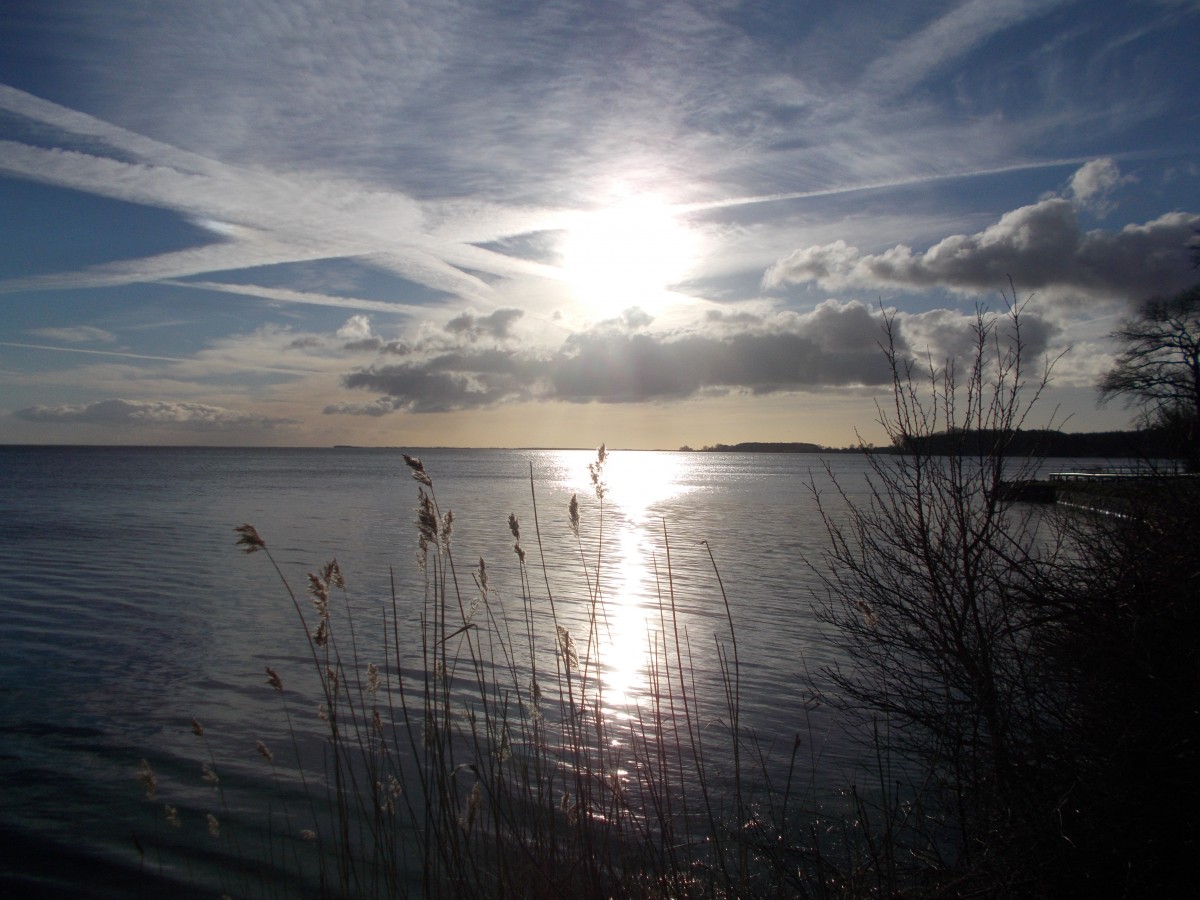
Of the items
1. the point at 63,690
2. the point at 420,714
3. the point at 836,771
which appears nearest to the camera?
the point at 836,771

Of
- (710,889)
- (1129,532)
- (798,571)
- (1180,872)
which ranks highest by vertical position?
(1129,532)

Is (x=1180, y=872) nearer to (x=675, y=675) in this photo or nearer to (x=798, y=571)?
(x=675, y=675)

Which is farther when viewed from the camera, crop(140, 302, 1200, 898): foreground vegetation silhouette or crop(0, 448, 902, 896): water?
crop(0, 448, 902, 896): water

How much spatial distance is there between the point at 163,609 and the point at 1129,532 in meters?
16.8

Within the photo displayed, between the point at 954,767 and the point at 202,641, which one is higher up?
the point at 954,767

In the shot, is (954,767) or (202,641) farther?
(202,641)

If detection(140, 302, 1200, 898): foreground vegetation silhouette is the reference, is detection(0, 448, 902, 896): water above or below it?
below

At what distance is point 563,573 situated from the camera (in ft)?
71.7

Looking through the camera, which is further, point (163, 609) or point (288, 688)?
point (163, 609)

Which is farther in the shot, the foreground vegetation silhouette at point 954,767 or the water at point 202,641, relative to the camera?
the water at point 202,641

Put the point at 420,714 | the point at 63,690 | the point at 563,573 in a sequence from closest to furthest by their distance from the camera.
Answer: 1. the point at 420,714
2. the point at 63,690
3. the point at 563,573

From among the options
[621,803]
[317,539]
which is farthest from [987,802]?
[317,539]

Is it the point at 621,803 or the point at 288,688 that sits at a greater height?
the point at 621,803

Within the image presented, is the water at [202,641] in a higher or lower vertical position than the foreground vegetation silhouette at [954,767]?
lower
